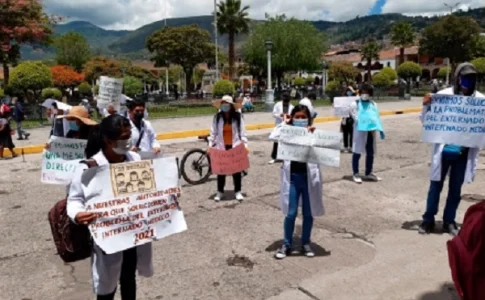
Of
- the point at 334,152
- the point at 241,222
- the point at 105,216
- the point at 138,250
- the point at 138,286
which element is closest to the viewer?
the point at 105,216

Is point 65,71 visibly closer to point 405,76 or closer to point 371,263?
point 405,76

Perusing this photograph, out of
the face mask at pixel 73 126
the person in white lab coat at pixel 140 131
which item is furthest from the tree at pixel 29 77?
the face mask at pixel 73 126

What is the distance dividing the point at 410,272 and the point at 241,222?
242cm

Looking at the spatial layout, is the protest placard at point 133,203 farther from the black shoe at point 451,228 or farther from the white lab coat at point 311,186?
the black shoe at point 451,228

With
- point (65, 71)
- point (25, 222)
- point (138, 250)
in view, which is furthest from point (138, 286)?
point (65, 71)

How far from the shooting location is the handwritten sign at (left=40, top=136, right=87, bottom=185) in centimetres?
491

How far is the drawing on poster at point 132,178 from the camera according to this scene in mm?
2979

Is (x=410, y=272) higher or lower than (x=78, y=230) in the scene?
lower

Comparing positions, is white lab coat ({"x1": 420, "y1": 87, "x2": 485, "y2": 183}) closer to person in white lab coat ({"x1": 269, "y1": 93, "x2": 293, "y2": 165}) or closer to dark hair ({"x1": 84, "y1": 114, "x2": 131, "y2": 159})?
dark hair ({"x1": 84, "y1": 114, "x2": 131, "y2": 159})

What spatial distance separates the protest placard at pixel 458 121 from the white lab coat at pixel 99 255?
375 centimetres

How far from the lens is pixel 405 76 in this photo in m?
51.2

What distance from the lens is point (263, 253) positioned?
5.12 meters

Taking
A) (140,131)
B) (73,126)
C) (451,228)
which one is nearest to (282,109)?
(140,131)

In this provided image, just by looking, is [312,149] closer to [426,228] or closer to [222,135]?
[426,228]
